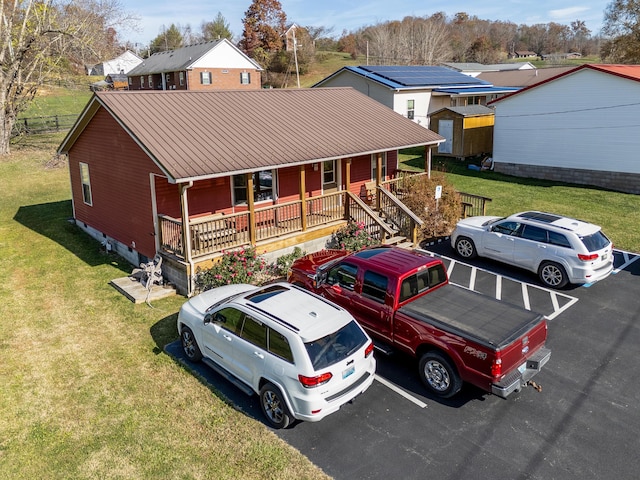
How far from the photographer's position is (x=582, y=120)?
85.0 feet

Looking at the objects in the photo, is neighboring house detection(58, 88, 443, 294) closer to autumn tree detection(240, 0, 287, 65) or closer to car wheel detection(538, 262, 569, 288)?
car wheel detection(538, 262, 569, 288)

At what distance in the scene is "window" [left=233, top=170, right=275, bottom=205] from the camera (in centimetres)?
1599

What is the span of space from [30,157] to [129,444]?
30414mm

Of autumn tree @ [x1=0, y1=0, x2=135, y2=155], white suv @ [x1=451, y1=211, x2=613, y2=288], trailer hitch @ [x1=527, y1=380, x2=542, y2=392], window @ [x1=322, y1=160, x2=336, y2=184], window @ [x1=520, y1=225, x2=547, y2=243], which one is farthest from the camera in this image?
autumn tree @ [x1=0, y1=0, x2=135, y2=155]

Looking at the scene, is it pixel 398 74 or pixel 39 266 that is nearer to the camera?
pixel 39 266

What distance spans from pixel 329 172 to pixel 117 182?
744cm

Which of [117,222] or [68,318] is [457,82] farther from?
[68,318]

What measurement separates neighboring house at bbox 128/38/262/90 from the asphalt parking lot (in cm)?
5471

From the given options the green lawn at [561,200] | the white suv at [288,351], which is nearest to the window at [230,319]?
the white suv at [288,351]

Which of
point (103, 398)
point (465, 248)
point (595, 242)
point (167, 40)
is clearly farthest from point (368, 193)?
point (167, 40)

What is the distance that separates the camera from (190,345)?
34.2ft

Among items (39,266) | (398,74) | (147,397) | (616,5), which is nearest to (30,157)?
(39,266)

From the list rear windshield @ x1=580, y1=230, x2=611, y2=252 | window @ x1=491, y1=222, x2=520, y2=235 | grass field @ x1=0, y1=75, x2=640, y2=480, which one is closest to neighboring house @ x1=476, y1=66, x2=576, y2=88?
grass field @ x1=0, y1=75, x2=640, y2=480

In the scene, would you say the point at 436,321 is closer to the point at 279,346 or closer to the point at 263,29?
the point at 279,346
